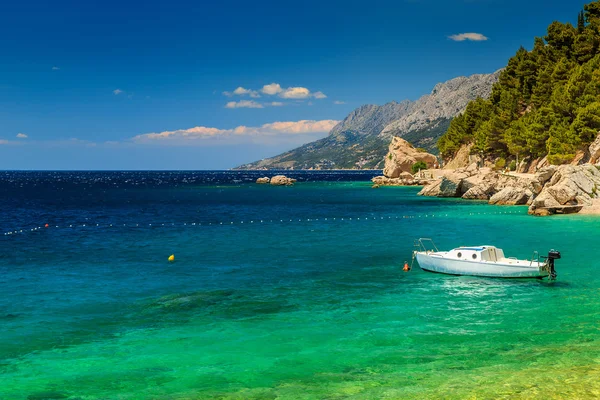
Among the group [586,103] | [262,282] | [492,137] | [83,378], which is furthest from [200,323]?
[492,137]

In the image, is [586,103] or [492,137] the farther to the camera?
[492,137]

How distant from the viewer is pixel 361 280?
111ft

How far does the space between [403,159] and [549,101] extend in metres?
79.4

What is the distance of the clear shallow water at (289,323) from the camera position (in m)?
17.5

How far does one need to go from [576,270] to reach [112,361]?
3031 cm

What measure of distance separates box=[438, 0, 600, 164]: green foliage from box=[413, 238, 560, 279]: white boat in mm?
61164

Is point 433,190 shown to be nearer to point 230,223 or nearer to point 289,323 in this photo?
point 230,223

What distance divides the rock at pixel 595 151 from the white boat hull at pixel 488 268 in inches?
2121

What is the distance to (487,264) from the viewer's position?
32.7 m

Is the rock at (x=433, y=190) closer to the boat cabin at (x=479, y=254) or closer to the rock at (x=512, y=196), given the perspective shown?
the rock at (x=512, y=196)

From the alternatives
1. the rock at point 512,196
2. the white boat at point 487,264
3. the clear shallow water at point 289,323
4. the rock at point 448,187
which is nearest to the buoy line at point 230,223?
the rock at point 512,196

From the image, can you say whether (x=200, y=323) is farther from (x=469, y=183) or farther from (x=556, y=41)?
(x=556, y=41)

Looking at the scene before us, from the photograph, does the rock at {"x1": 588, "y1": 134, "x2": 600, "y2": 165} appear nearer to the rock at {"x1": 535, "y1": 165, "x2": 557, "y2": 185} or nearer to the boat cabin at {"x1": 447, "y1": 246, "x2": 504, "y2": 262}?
the rock at {"x1": 535, "y1": 165, "x2": 557, "y2": 185}

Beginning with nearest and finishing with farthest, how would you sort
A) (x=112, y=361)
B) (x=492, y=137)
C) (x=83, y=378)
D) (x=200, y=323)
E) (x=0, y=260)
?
1. (x=83, y=378)
2. (x=112, y=361)
3. (x=200, y=323)
4. (x=0, y=260)
5. (x=492, y=137)
